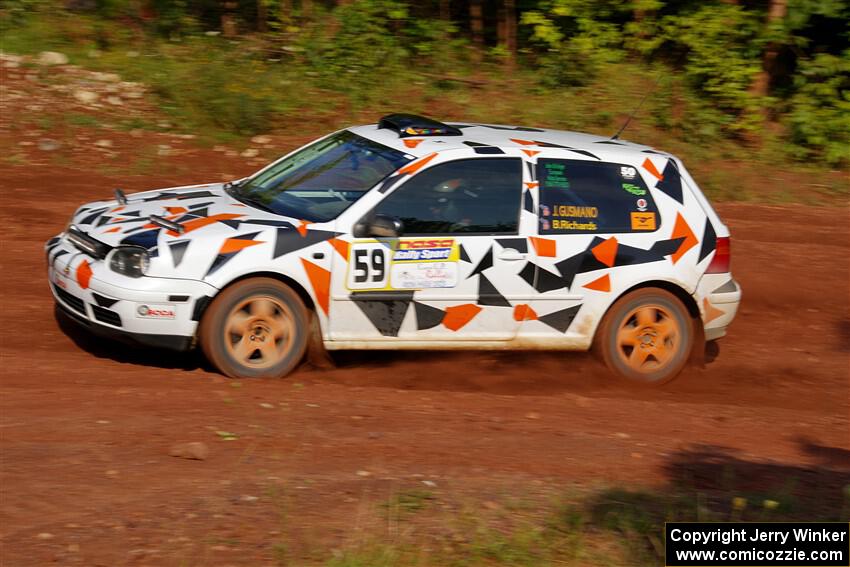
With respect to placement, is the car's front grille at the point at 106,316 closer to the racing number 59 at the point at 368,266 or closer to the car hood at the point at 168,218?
the car hood at the point at 168,218

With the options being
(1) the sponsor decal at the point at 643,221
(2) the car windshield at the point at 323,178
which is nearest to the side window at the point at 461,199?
(2) the car windshield at the point at 323,178

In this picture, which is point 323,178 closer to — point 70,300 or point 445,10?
point 70,300

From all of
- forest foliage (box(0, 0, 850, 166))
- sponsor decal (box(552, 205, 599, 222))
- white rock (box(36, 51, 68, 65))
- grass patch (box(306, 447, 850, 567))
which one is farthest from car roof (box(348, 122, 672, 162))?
white rock (box(36, 51, 68, 65))

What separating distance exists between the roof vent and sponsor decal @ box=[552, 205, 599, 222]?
0.92m

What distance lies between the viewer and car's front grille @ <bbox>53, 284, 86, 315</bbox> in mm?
6762

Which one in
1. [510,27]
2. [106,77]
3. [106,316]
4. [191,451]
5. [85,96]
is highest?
[510,27]

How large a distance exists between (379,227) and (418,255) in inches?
13.4

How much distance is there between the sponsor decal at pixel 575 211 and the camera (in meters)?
7.46

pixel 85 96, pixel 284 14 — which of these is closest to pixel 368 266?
pixel 85 96

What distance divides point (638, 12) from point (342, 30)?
171 inches

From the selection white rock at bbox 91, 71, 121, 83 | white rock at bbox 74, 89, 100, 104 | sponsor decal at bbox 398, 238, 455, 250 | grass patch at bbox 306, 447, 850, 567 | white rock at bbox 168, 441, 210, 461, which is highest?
white rock at bbox 91, 71, 121, 83

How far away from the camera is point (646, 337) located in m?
7.83

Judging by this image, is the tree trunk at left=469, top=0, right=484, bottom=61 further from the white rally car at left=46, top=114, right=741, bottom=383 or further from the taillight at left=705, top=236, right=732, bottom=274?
the taillight at left=705, top=236, right=732, bottom=274

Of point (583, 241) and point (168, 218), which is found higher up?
point (168, 218)
